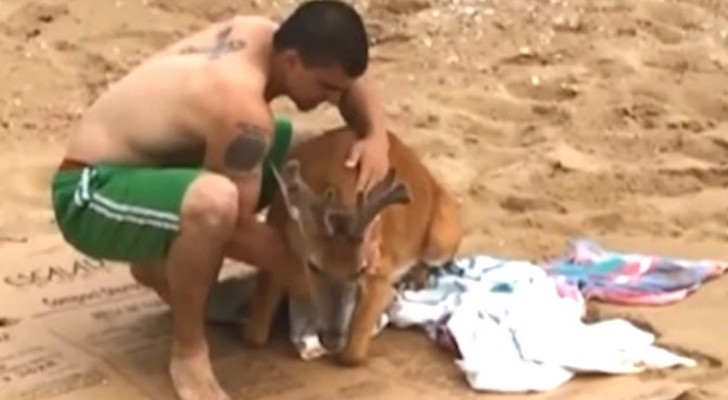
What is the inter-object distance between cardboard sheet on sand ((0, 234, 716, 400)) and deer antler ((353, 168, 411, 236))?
49cm

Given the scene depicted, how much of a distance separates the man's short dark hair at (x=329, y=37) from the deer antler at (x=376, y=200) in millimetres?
321

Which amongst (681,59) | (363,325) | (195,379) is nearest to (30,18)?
(681,59)

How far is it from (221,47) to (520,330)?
3.75 ft

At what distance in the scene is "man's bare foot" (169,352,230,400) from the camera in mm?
4555

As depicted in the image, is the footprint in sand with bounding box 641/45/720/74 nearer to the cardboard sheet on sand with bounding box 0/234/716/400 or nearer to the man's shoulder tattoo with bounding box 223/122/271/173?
the cardboard sheet on sand with bounding box 0/234/716/400

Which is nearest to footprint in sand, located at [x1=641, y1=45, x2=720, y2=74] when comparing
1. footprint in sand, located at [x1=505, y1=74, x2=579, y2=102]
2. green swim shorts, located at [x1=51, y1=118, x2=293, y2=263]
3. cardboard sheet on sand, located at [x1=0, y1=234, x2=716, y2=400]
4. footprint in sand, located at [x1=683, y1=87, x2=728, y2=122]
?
footprint in sand, located at [x1=683, y1=87, x2=728, y2=122]

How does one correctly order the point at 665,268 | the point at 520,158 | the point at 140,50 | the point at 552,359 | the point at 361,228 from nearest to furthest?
the point at 361,228 < the point at 552,359 < the point at 665,268 < the point at 520,158 < the point at 140,50

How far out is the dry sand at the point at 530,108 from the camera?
5.84 meters

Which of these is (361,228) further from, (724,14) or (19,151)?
(724,14)

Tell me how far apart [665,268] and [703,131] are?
147 centimetres

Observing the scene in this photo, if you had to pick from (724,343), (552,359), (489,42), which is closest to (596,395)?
(552,359)

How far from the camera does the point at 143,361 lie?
190 inches

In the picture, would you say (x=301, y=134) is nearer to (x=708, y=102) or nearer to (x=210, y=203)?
(x=210, y=203)

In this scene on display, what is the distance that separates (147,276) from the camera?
197 inches
